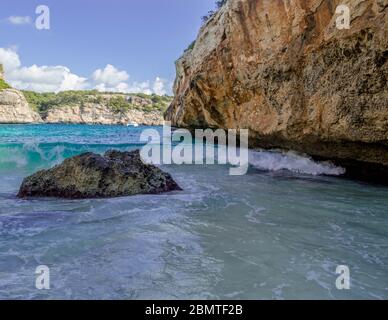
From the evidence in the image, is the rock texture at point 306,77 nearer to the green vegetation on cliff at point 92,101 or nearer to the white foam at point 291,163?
the white foam at point 291,163

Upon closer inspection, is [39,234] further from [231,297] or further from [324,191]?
[324,191]

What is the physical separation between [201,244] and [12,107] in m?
103

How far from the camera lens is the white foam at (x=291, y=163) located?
10.6 meters

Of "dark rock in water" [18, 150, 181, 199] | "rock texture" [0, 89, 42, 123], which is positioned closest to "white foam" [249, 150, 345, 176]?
"dark rock in water" [18, 150, 181, 199]

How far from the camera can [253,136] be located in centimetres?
1195

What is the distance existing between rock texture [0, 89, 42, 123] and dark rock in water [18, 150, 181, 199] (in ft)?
315

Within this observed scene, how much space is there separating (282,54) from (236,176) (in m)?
3.39

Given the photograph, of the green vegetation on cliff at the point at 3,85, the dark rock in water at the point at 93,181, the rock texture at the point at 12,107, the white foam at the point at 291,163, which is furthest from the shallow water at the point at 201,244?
the green vegetation on cliff at the point at 3,85

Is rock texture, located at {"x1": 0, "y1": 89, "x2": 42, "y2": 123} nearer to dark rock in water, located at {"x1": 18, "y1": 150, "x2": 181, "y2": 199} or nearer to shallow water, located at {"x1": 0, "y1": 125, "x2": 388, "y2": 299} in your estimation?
dark rock in water, located at {"x1": 18, "y1": 150, "x2": 181, "y2": 199}

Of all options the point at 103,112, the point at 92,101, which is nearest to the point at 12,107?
the point at 92,101

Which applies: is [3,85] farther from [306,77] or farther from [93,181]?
[306,77]

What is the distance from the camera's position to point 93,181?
24.6ft

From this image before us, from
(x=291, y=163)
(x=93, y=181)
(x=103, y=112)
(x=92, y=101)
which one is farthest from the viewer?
(x=103, y=112)

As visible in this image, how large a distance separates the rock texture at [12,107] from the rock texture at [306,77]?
9348cm
